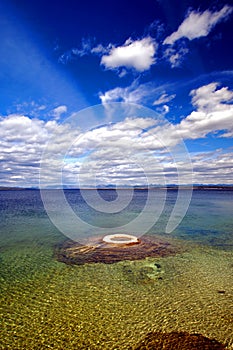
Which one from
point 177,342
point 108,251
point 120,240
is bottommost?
point 177,342

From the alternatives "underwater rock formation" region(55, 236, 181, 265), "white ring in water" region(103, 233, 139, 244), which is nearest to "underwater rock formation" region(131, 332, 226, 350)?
"underwater rock formation" region(55, 236, 181, 265)

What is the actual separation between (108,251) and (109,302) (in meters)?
7.04

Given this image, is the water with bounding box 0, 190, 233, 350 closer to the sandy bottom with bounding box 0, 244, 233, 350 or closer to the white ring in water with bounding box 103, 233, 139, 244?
the sandy bottom with bounding box 0, 244, 233, 350

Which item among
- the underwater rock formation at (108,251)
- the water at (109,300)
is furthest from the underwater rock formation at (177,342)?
the underwater rock formation at (108,251)

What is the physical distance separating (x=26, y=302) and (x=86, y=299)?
7.44ft

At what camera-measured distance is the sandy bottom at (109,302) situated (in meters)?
7.01

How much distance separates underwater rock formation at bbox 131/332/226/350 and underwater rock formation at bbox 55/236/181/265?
703cm

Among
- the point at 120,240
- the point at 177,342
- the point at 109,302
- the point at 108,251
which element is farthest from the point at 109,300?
the point at 120,240

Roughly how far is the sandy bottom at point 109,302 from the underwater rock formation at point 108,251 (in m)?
0.92

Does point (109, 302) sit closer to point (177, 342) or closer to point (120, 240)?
point (177, 342)

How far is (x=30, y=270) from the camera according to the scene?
12.5 metres

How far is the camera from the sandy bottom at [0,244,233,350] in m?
7.01

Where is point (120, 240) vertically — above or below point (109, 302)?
above

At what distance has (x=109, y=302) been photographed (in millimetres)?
9102
